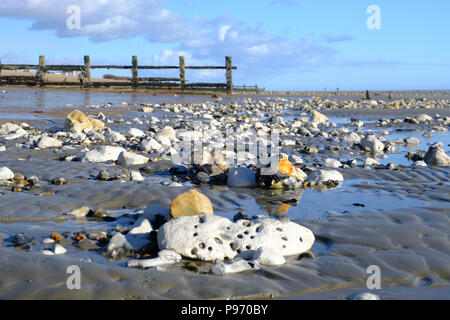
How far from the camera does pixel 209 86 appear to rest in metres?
27.5

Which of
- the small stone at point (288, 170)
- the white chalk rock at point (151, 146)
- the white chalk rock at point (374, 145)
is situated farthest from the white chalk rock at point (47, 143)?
the white chalk rock at point (374, 145)

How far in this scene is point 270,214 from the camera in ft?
14.5

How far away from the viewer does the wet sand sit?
257 centimetres

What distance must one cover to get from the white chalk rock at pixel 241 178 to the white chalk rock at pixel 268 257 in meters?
2.56

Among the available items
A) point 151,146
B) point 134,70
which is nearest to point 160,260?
point 151,146

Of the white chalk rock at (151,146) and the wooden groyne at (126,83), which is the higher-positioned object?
the wooden groyne at (126,83)

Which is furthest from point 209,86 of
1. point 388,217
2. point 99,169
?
point 388,217

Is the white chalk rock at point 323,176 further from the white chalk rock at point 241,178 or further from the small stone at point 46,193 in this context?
the small stone at point 46,193

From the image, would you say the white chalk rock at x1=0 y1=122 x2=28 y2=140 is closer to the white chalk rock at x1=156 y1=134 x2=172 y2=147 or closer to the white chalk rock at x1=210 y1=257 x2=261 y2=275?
the white chalk rock at x1=156 y1=134 x2=172 y2=147

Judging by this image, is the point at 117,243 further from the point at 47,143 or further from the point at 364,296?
the point at 47,143

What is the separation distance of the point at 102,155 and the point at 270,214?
3299mm

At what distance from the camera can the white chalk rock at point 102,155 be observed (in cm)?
676
